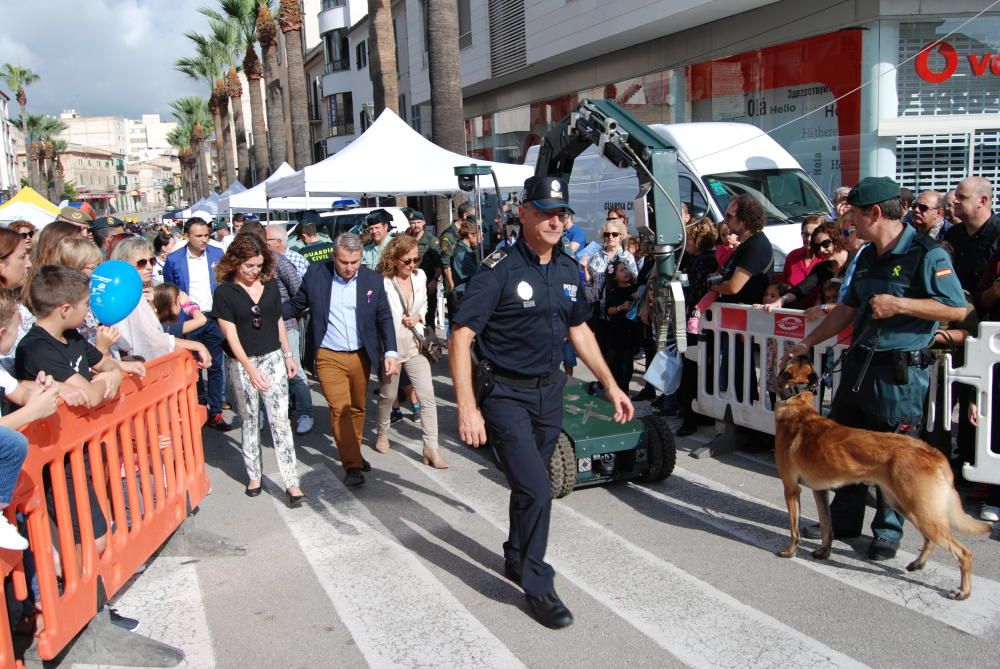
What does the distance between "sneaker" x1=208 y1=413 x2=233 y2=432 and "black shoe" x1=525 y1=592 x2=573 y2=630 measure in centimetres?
527

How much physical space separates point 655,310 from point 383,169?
7138 millimetres

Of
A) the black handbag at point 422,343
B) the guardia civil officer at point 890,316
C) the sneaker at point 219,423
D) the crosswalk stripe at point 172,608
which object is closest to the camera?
the crosswalk stripe at point 172,608

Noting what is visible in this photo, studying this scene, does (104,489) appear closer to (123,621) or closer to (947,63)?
(123,621)

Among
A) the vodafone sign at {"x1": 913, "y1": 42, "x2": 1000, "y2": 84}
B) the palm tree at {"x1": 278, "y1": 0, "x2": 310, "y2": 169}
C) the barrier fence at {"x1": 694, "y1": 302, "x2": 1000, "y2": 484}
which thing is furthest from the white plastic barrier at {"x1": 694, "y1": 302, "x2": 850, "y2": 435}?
the palm tree at {"x1": 278, "y1": 0, "x2": 310, "y2": 169}

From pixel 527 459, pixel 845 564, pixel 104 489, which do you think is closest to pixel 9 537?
pixel 104 489

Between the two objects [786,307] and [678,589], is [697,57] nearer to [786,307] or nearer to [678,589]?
[786,307]

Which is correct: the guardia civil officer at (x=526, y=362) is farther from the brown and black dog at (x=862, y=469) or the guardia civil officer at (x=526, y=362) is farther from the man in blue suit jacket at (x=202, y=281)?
the man in blue suit jacket at (x=202, y=281)

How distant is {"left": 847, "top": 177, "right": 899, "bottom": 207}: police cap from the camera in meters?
4.47

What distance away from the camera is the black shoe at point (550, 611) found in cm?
403

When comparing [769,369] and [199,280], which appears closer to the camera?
[769,369]

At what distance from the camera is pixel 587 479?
19.7ft

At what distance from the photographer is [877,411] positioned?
4609mm

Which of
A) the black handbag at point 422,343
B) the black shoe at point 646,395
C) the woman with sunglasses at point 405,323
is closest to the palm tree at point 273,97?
the black shoe at point 646,395

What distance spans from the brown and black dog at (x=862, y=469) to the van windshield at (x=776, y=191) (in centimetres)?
718
